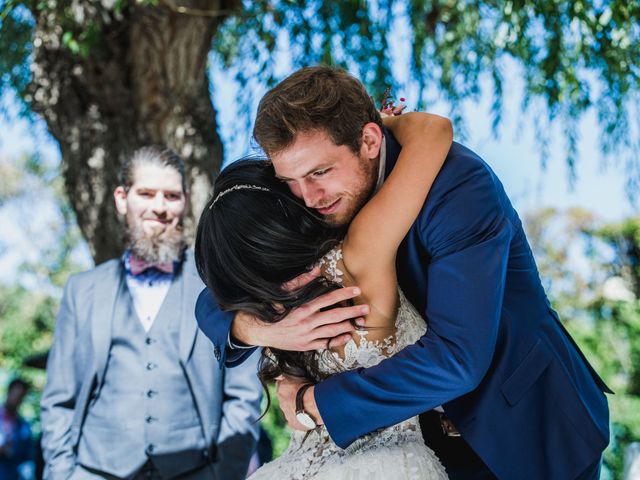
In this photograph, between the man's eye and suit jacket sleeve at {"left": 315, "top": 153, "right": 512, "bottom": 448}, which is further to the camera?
the man's eye

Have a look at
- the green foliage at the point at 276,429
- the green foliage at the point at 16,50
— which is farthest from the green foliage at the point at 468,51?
the green foliage at the point at 276,429

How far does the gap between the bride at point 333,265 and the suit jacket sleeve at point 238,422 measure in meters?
1.02

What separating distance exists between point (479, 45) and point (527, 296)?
367cm

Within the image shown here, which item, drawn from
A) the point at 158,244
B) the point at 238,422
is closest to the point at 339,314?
the point at 238,422

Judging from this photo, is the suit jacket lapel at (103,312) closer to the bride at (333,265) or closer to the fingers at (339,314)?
the bride at (333,265)

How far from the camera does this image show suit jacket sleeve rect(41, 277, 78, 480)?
119 inches

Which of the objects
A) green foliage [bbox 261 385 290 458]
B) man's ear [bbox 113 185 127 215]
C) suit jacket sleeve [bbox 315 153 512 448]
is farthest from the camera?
green foliage [bbox 261 385 290 458]

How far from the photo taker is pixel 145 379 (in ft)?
10.0

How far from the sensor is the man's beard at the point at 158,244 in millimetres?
3240

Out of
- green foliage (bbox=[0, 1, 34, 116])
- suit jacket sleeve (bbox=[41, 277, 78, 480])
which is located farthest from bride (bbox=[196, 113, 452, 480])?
green foliage (bbox=[0, 1, 34, 116])

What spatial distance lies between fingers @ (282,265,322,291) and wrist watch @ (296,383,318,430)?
0.86 ft

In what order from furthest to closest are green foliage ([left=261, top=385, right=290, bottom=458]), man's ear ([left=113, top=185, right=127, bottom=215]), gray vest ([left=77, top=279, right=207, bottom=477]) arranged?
green foliage ([left=261, top=385, right=290, bottom=458]) → man's ear ([left=113, top=185, right=127, bottom=215]) → gray vest ([left=77, top=279, right=207, bottom=477])

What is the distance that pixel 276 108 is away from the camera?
78.1 inches

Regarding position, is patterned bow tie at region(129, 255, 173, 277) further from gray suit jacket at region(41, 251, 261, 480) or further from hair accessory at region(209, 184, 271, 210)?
hair accessory at region(209, 184, 271, 210)
